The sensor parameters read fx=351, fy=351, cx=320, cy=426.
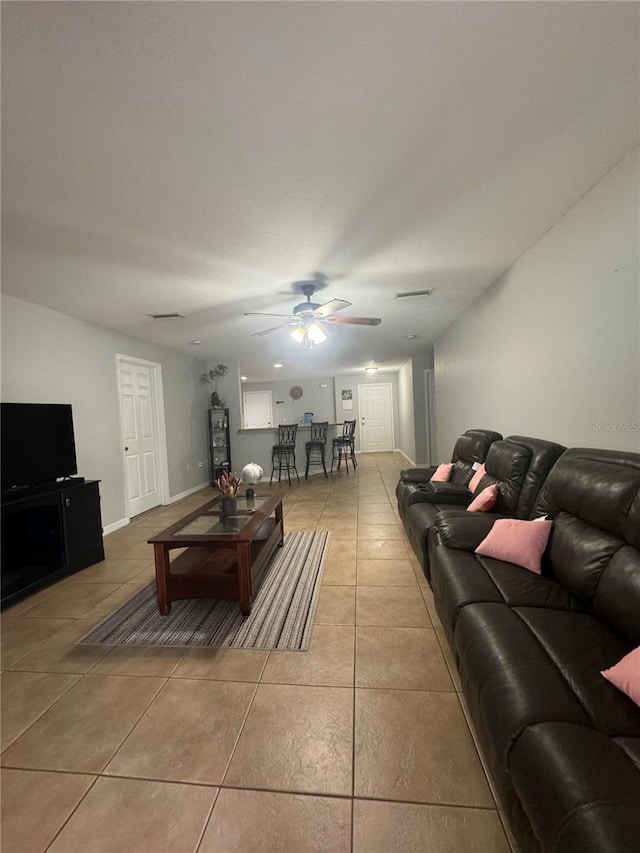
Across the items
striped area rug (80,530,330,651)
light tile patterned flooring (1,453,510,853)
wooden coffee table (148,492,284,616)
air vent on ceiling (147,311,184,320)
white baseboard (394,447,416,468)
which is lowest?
light tile patterned flooring (1,453,510,853)

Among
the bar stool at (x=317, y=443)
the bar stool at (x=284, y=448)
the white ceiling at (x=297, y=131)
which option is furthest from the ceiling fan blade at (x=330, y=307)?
the bar stool at (x=317, y=443)

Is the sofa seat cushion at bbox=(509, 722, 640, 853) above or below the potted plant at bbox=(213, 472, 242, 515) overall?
below

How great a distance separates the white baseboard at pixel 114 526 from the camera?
3989 mm

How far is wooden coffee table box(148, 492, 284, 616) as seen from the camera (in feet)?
7.12

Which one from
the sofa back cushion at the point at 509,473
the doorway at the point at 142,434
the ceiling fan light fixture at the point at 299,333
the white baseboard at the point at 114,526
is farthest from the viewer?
the doorway at the point at 142,434

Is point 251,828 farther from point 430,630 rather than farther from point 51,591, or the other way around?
point 51,591

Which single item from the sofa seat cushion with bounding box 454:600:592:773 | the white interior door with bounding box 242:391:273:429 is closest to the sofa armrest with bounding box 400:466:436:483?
the sofa seat cushion with bounding box 454:600:592:773

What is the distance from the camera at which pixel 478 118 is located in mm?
1423

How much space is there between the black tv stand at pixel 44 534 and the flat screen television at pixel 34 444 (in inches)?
3.8

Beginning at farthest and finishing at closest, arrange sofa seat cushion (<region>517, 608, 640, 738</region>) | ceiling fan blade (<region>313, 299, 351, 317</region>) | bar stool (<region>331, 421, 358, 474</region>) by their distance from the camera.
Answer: bar stool (<region>331, 421, 358, 474</region>) → ceiling fan blade (<region>313, 299, 351, 317</region>) → sofa seat cushion (<region>517, 608, 640, 738</region>)

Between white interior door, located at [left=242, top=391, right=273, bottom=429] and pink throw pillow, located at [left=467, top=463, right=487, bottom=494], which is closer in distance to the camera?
pink throw pillow, located at [left=467, top=463, right=487, bottom=494]

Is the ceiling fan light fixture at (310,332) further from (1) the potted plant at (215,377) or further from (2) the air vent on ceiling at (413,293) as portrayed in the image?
(1) the potted plant at (215,377)

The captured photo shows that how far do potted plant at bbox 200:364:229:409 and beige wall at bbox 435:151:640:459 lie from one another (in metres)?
4.58

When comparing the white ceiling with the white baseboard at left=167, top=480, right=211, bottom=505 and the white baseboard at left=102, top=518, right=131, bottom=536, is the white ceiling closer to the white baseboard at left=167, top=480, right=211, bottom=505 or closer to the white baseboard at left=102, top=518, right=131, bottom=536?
the white baseboard at left=102, top=518, right=131, bottom=536
